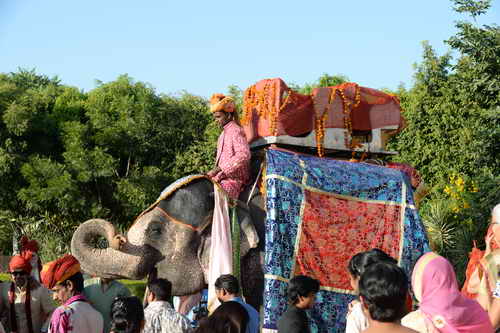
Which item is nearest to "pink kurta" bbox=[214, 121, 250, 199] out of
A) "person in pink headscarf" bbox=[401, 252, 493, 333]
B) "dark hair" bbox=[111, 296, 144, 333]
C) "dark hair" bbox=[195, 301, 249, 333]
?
"dark hair" bbox=[195, 301, 249, 333]

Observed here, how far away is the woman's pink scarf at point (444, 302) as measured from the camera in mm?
3361

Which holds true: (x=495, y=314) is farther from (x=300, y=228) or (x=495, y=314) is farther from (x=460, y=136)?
(x=460, y=136)

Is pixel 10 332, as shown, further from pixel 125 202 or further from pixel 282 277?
pixel 125 202

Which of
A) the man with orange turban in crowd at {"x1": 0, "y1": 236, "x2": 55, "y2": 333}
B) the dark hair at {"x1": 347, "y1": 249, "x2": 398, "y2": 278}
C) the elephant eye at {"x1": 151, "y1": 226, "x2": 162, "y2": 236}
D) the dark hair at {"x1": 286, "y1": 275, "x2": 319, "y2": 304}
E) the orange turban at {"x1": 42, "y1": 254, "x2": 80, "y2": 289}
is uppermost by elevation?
the elephant eye at {"x1": 151, "y1": 226, "x2": 162, "y2": 236}

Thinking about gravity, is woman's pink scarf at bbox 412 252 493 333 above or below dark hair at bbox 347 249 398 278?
below

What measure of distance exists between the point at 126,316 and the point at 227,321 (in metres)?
0.79

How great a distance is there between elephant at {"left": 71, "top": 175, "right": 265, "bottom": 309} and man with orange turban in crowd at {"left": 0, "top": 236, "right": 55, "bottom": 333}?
862mm

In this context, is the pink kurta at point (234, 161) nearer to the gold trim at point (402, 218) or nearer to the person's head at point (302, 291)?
the gold trim at point (402, 218)

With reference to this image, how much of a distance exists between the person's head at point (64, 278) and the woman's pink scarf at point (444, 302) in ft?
6.60

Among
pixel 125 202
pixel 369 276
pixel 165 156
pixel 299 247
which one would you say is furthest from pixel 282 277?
pixel 165 156

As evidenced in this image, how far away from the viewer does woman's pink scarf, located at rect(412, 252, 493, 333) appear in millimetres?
3361

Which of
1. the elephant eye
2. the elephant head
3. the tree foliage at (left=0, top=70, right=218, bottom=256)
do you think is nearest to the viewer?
the elephant head

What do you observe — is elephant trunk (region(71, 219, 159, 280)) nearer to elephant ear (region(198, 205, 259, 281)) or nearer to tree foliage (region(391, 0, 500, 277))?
elephant ear (region(198, 205, 259, 281))

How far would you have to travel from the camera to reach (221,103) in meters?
7.46
